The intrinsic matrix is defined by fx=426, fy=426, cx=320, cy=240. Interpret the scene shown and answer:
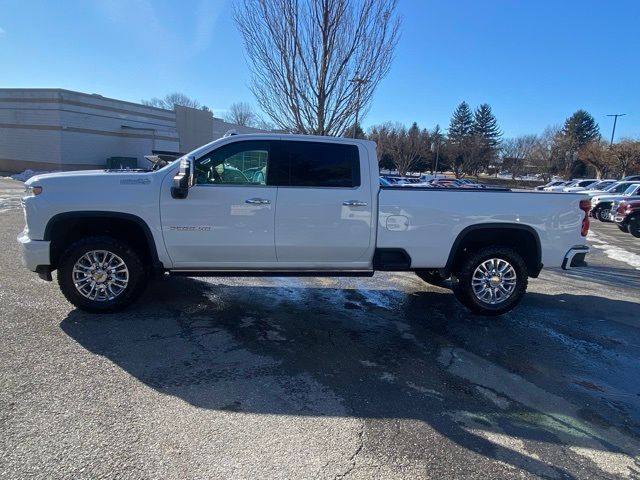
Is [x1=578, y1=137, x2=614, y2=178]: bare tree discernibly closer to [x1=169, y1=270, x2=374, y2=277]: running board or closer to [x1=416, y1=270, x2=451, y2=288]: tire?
[x1=416, y1=270, x2=451, y2=288]: tire

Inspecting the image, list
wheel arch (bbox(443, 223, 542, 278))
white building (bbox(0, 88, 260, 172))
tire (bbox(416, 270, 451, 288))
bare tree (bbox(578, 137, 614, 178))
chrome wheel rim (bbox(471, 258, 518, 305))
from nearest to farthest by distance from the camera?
wheel arch (bbox(443, 223, 542, 278)) → chrome wheel rim (bbox(471, 258, 518, 305)) → tire (bbox(416, 270, 451, 288)) → white building (bbox(0, 88, 260, 172)) → bare tree (bbox(578, 137, 614, 178))

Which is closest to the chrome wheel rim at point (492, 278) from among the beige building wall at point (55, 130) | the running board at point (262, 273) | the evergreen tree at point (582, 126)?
the running board at point (262, 273)

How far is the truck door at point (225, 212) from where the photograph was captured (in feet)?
15.3

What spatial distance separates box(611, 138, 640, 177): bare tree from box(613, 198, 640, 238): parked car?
37648 mm

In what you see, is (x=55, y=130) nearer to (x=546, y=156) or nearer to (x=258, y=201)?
(x=258, y=201)

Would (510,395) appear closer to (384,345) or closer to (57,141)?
(384,345)

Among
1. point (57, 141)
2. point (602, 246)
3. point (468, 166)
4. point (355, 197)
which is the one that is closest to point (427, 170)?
point (468, 166)

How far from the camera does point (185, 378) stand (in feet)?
11.4

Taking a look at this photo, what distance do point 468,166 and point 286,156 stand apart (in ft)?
217

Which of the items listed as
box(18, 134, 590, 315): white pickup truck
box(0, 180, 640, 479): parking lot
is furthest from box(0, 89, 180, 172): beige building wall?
box(0, 180, 640, 479): parking lot

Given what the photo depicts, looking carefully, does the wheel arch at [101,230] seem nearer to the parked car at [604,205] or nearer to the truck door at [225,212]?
the truck door at [225,212]

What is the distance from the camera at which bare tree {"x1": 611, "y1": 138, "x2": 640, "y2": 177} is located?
45031mm

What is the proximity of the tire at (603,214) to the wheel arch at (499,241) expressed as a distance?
18.0m

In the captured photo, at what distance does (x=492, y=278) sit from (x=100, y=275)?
4596 millimetres
